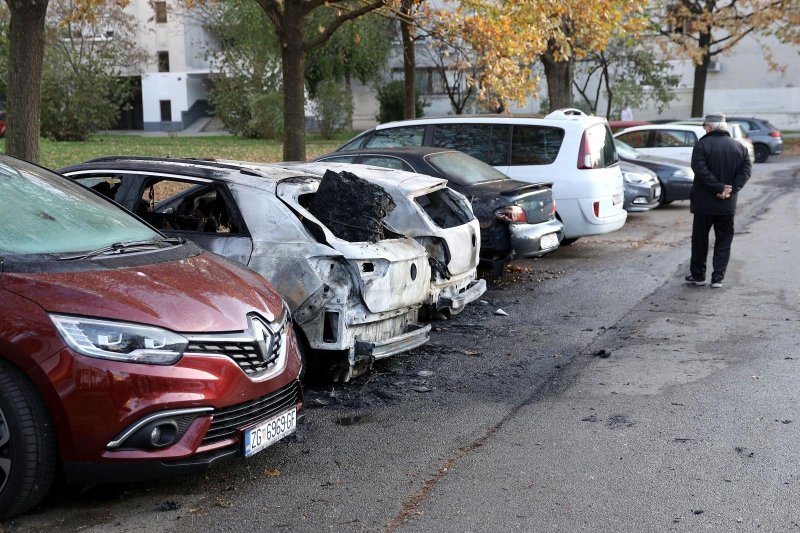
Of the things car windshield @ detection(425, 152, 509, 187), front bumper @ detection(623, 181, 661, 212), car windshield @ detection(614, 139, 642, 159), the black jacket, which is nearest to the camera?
the black jacket

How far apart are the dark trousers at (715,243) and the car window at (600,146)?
6.51 ft

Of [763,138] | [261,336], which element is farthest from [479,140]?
[763,138]

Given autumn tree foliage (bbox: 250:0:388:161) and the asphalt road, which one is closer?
the asphalt road

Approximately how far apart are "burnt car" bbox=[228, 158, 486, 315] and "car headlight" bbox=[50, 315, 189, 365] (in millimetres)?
3135

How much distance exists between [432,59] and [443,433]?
41.5m

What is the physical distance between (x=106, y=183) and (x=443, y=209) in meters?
2.95

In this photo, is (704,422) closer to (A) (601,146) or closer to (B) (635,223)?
(A) (601,146)

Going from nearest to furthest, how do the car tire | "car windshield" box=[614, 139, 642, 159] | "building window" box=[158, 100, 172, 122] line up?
the car tire < "car windshield" box=[614, 139, 642, 159] < "building window" box=[158, 100, 172, 122]

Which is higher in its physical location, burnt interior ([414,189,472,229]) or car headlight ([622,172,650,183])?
burnt interior ([414,189,472,229])

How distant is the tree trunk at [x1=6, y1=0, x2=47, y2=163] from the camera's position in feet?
37.9

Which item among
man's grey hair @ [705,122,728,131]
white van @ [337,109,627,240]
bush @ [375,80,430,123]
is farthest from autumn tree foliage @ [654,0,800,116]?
man's grey hair @ [705,122,728,131]

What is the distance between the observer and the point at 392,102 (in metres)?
44.3

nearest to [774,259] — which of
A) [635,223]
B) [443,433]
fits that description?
[635,223]

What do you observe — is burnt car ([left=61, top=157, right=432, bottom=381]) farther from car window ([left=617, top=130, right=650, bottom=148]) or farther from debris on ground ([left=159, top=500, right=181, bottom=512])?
car window ([left=617, top=130, right=650, bottom=148])
